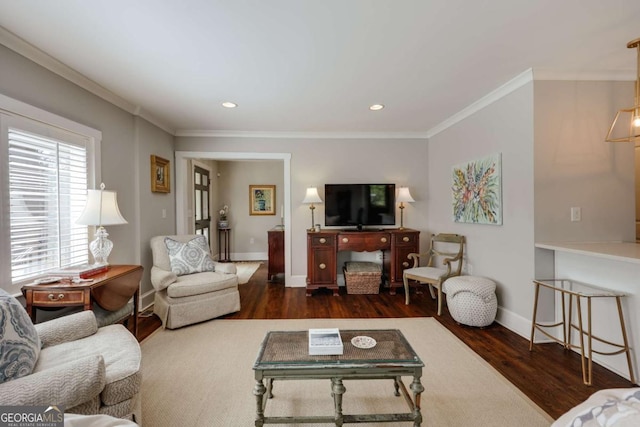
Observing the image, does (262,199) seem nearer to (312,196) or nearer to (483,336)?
(312,196)

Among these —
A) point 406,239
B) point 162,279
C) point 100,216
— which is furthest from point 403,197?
point 100,216

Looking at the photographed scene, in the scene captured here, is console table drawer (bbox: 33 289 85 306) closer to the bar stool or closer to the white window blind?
the white window blind

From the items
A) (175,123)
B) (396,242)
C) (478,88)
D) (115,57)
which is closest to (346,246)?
(396,242)

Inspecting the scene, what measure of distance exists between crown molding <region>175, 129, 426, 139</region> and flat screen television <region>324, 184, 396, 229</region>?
0.76 meters

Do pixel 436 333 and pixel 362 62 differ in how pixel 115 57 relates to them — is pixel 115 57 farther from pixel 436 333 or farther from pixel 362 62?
pixel 436 333

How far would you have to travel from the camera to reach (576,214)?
241 centimetres

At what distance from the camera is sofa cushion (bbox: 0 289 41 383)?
3.76 feet

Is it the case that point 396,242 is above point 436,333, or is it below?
above

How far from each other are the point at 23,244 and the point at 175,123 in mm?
2294

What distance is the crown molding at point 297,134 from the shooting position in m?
4.09

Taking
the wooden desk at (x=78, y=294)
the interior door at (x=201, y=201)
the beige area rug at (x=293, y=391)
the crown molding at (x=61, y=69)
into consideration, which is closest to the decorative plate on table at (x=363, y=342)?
the beige area rug at (x=293, y=391)

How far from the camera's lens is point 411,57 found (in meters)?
2.11

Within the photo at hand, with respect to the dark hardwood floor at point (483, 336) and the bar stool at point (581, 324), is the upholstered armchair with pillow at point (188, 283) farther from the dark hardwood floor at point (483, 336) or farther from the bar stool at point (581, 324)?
the bar stool at point (581, 324)

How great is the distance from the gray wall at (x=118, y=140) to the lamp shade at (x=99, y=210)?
589mm
